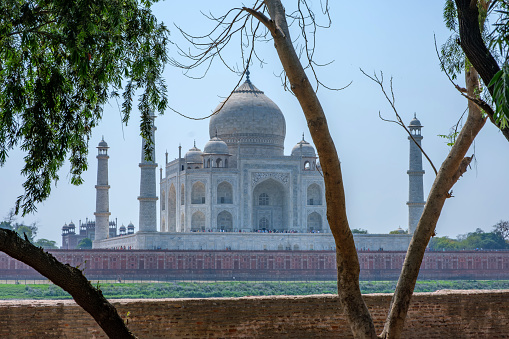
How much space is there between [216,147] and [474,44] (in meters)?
28.4

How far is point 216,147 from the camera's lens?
107 feet

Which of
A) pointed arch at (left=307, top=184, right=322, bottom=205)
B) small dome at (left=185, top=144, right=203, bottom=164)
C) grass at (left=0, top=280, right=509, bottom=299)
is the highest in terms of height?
small dome at (left=185, top=144, right=203, bottom=164)

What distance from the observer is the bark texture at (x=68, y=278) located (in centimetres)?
373

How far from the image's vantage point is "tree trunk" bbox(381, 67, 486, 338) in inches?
179

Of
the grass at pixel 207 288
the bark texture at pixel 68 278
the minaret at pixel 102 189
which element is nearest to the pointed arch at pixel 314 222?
the grass at pixel 207 288

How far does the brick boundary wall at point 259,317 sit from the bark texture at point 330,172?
1.99 metres

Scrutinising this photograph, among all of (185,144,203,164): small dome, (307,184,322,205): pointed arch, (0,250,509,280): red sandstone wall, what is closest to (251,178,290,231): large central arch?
(307,184,322,205): pointed arch

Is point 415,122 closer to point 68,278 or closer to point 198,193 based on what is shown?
point 198,193

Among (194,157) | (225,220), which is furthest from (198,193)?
(194,157)

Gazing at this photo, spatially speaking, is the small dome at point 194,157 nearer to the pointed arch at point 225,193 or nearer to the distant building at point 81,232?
the pointed arch at point 225,193

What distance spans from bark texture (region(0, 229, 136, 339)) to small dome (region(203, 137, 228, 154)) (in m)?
28.6

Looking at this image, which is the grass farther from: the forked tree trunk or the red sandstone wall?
the forked tree trunk

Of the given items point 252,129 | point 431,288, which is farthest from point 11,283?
point 431,288

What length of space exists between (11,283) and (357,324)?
24.4 metres
